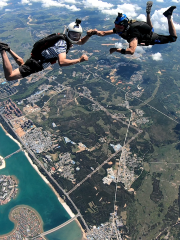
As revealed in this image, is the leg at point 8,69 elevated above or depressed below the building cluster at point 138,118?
above

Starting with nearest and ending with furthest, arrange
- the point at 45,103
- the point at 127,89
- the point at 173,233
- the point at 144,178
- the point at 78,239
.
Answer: the point at 78,239 < the point at 173,233 < the point at 144,178 < the point at 45,103 < the point at 127,89

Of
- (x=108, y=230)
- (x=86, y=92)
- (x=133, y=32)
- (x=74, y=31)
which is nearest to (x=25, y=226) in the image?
(x=108, y=230)

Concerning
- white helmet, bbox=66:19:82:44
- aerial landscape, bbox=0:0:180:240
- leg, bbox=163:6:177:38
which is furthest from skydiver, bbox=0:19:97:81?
aerial landscape, bbox=0:0:180:240

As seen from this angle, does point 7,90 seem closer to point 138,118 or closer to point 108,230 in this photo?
point 138,118

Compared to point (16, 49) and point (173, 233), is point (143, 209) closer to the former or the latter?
point (173, 233)

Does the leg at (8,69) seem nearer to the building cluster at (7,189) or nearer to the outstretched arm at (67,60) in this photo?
the outstretched arm at (67,60)

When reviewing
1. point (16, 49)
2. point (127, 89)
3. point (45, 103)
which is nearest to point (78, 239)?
point (45, 103)

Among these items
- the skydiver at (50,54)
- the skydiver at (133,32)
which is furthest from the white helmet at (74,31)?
the skydiver at (133,32)
